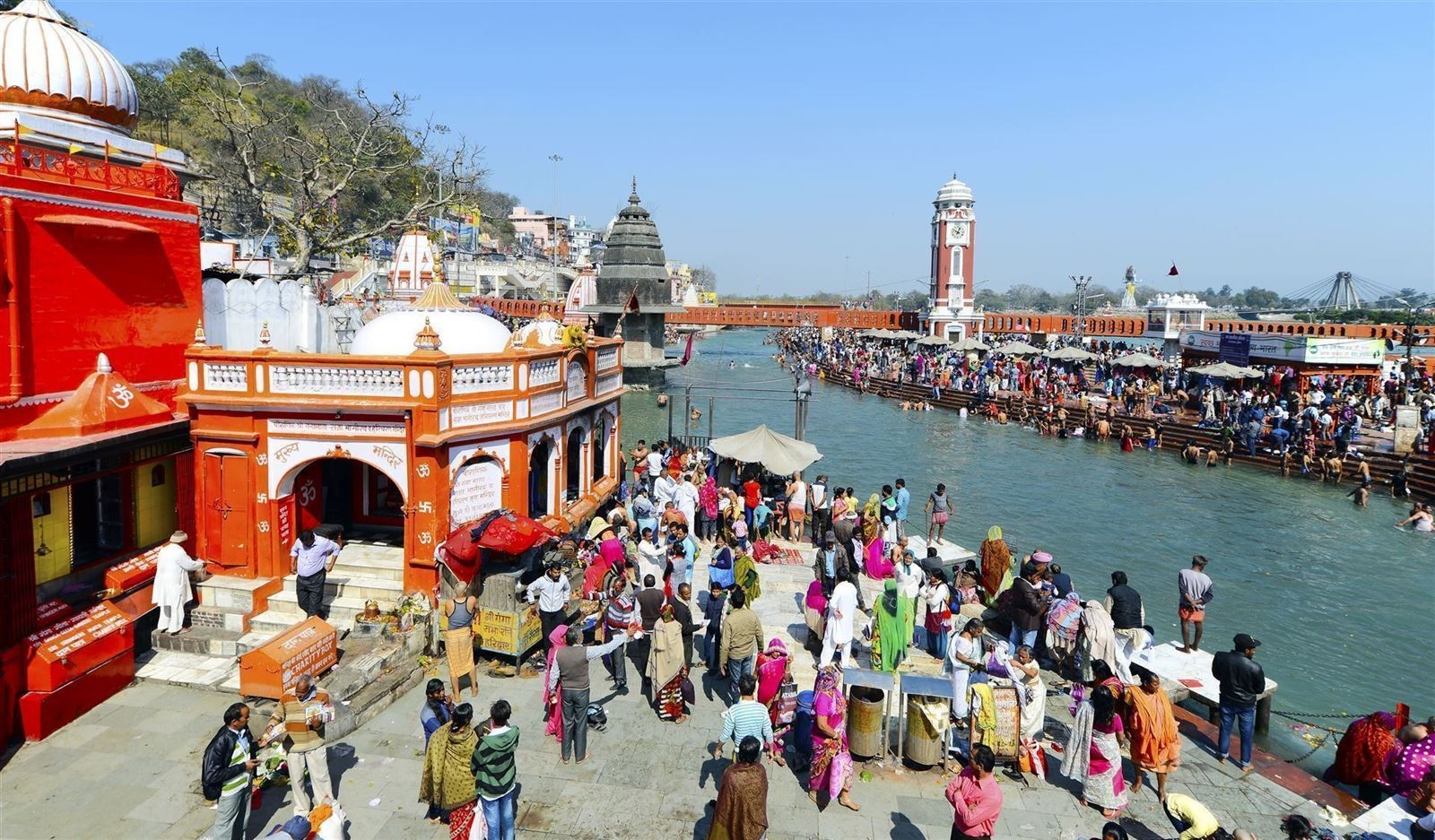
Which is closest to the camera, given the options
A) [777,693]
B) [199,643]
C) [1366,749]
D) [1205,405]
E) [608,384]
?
[1366,749]

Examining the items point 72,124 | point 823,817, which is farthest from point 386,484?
point 823,817

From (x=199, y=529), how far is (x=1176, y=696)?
43.9 feet

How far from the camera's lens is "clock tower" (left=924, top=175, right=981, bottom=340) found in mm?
65875

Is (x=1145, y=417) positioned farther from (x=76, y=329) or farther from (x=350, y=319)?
(x=76, y=329)

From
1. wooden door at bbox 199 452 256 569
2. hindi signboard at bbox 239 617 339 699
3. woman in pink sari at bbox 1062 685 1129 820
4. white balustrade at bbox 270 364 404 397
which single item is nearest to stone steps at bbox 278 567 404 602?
wooden door at bbox 199 452 256 569

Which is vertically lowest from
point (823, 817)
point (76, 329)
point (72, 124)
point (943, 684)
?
point (823, 817)

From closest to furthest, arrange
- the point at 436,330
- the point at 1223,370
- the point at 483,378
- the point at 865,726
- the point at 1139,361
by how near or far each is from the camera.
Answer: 1. the point at 865,726
2. the point at 483,378
3. the point at 436,330
4. the point at 1223,370
5. the point at 1139,361

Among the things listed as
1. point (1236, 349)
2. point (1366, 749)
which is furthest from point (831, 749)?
point (1236, 349)

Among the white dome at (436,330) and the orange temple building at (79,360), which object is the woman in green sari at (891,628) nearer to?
the white dome at (436,330)

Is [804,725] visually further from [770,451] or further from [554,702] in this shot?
[770,451]

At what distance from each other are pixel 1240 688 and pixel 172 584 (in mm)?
12543

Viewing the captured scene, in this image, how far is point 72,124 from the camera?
12.7 m

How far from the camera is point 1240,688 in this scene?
827cm

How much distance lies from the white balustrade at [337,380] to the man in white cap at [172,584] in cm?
241
